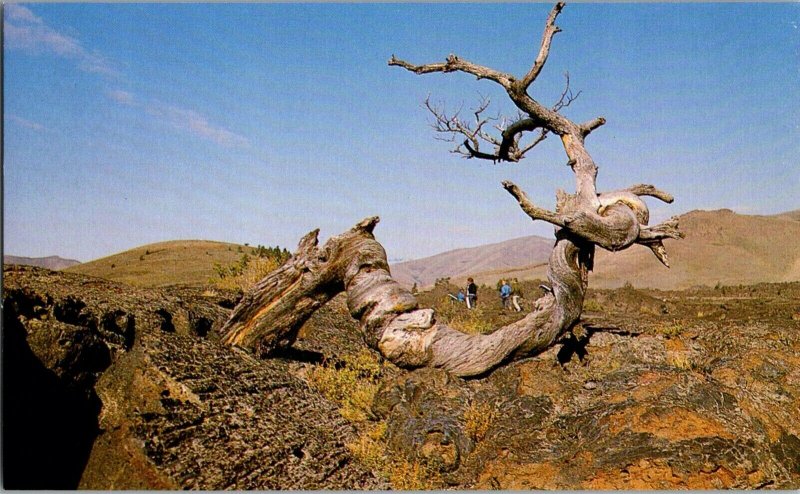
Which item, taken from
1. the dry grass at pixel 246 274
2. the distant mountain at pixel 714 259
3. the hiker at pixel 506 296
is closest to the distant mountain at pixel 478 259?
the distant mountain at pixel 714 259

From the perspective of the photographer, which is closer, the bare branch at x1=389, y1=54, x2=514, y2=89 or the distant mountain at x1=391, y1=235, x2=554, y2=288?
the bare branch at x1=389, y1=54, x2=514, y2=89

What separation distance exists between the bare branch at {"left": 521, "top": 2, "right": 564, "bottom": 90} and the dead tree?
1 centimetres

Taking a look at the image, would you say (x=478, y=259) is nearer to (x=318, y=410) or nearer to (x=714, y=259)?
(x=714, y=259)

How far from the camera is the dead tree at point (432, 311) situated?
5.24 m

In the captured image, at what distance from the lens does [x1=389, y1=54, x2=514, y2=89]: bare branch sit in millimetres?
7357

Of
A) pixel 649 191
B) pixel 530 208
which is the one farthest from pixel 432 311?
pixel 649 191

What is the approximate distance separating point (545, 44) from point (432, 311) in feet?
13.0

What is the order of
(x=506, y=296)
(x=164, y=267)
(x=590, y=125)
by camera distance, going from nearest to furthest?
1. (x=590, y=125)
2. (x=164, y=267)
3. (x=506, y=296)

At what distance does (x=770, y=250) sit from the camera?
5000 centimetres

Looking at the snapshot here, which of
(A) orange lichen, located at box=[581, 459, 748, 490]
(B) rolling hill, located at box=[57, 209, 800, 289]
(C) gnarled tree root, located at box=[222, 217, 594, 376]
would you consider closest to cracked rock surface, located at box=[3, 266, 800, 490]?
(A) orange lichen, located at box=[581, 459, 748, 490]

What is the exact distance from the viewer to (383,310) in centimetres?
541

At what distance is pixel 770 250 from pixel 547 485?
55561mm

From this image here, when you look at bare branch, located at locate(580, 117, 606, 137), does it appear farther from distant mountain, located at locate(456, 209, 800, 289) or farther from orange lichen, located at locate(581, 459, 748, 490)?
distant mountain, located at locate(456, 209, 800, 289)

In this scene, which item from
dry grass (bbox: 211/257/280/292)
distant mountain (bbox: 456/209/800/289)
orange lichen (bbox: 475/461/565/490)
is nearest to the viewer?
orange lichen (bbox: 475/461/565/490)
